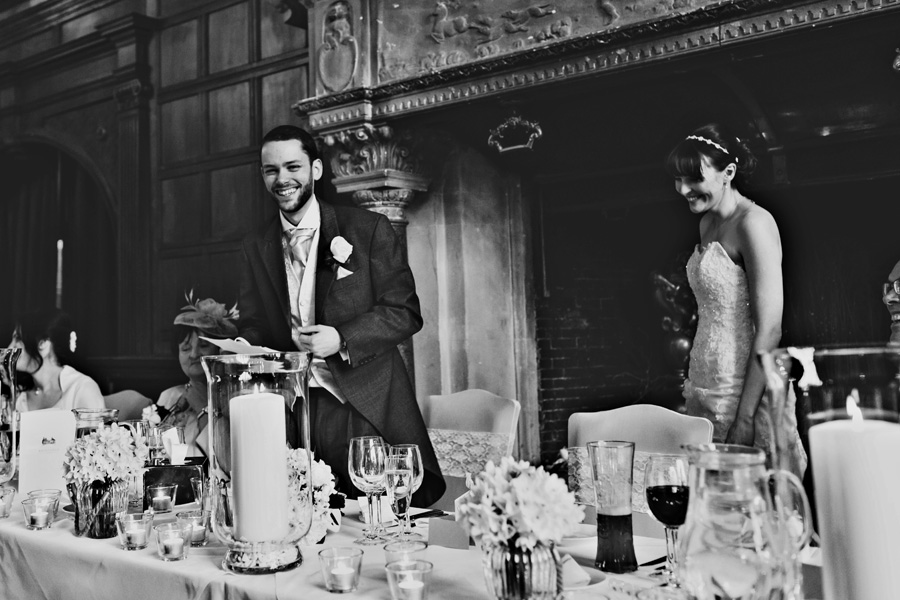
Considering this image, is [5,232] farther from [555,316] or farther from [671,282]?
[671,282]

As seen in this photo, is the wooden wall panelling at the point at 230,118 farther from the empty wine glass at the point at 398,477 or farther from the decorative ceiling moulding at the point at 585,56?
the empty wine glass at the point at 398,477

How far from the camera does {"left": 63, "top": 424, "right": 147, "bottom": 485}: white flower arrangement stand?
5.32ft

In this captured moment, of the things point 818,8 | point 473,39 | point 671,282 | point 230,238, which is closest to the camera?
point 818,8

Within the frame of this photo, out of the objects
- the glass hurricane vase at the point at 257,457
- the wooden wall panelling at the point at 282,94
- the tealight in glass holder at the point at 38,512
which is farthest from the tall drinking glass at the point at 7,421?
the wooden wall panelling at the point at 282,94

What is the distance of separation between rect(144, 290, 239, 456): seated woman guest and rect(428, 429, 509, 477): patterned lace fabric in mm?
1230

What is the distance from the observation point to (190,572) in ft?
4.38

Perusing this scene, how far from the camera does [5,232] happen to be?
5.22 meters

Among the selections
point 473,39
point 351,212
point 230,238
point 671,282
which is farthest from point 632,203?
point 230,238

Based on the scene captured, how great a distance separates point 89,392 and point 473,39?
2.74 m

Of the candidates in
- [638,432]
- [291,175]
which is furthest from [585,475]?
[291,175]

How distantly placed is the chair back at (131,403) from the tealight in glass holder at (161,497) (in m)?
2.42

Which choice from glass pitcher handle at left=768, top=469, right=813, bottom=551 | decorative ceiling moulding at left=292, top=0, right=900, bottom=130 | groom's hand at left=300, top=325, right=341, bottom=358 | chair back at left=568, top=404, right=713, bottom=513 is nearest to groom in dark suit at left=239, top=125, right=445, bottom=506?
groom's hand at left=300, top=325, right=341, bottom=358

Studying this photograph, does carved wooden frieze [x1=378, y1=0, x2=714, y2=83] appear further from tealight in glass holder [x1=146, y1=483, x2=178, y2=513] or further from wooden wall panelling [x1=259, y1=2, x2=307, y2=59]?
tealight in glass holder [x1=146, y1=483, x2=178, y2=513]

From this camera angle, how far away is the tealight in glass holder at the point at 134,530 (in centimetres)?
150
